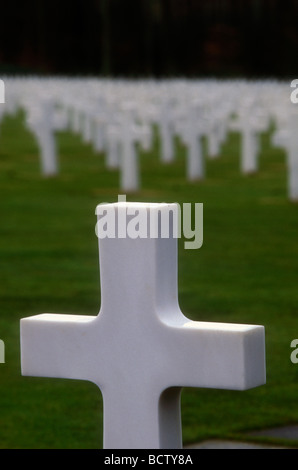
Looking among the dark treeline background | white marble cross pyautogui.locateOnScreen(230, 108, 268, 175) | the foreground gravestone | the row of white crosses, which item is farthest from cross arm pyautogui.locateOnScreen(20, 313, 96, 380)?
the dark treeline background

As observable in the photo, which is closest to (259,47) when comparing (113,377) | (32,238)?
(32,238)

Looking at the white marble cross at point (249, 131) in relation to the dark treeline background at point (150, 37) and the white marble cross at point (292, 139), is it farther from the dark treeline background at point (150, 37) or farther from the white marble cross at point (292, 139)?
the dark treeline background at point (150, 37)

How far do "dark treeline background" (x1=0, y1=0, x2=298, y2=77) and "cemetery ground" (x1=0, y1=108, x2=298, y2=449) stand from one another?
3714 cm

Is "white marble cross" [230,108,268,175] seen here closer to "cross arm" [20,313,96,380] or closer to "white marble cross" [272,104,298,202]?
"white marble cross" [272,104,298,202]

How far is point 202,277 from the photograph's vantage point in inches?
449

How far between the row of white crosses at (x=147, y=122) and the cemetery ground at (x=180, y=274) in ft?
0.96

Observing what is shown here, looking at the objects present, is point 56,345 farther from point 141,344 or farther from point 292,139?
point 292,139

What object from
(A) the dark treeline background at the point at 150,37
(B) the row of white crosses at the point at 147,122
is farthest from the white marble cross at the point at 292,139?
(A) the dark treeline background at the point at 150,37

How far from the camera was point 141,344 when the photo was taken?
440 cm

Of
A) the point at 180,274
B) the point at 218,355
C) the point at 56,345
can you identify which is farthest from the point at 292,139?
the point at 218,355

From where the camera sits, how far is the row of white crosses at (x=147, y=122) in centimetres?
1829

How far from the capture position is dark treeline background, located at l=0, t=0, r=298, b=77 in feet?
198

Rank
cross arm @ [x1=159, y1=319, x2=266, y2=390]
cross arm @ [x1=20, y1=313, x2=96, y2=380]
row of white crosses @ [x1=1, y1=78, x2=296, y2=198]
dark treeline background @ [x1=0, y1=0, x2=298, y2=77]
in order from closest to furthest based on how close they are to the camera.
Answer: cross arm @ [x1=159, y1=319, x2=266, y2=390] < cross arm @ [x1=20, y1=313, x2=96, y2=380] < row of white crosses @ [x1=1, y1=78, x2=296, y2=198] < dark treeline background @ [x1=0, y1=0, x2=298, y2=77]

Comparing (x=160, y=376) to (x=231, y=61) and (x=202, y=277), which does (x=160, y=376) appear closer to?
(x=202, y=277)
